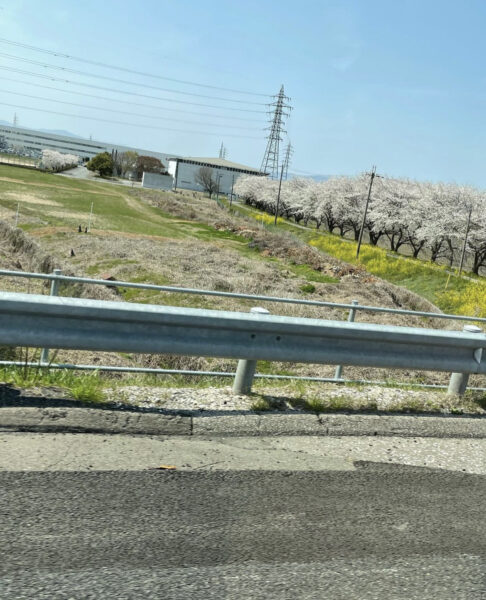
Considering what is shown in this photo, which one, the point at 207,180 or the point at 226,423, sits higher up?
the point at 207,180

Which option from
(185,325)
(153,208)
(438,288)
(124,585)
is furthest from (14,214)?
(124,585)

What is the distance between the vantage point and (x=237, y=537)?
3.55 m

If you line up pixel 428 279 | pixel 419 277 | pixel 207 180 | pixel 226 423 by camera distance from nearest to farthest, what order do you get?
pixel 226 423 < pixel 428 279 < pixel 419 277 < pixel 207 180

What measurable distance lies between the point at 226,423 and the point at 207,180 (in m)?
157

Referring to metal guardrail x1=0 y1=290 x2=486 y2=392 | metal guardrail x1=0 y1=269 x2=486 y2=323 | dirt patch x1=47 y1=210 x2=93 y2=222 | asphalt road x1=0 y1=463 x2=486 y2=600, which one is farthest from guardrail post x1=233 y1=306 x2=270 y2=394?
dirt patch x1=47 y1=210 x2=93 y2=222

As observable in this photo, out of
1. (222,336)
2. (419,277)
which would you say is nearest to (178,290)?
(222,336)

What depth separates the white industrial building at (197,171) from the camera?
167375 millimetres

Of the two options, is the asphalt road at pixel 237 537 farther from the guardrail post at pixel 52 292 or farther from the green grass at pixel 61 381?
the guardrail post at pixel 52 292

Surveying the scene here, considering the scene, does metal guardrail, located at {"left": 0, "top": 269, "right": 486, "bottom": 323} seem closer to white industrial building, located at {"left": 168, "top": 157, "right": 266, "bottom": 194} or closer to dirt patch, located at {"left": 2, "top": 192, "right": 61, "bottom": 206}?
dirt patch, located at {"left": 2, "top": 192, "right": 61, "bottom": 206}

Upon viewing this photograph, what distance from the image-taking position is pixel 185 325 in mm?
5715

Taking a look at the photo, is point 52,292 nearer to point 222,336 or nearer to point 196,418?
point 222,336

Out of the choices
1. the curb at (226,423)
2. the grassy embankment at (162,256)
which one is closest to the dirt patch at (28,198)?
the grassy embankment at (162,256)

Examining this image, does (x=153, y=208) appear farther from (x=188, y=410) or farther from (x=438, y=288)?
(x=188, y=410)

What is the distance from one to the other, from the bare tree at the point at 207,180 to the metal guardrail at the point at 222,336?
153189mm
